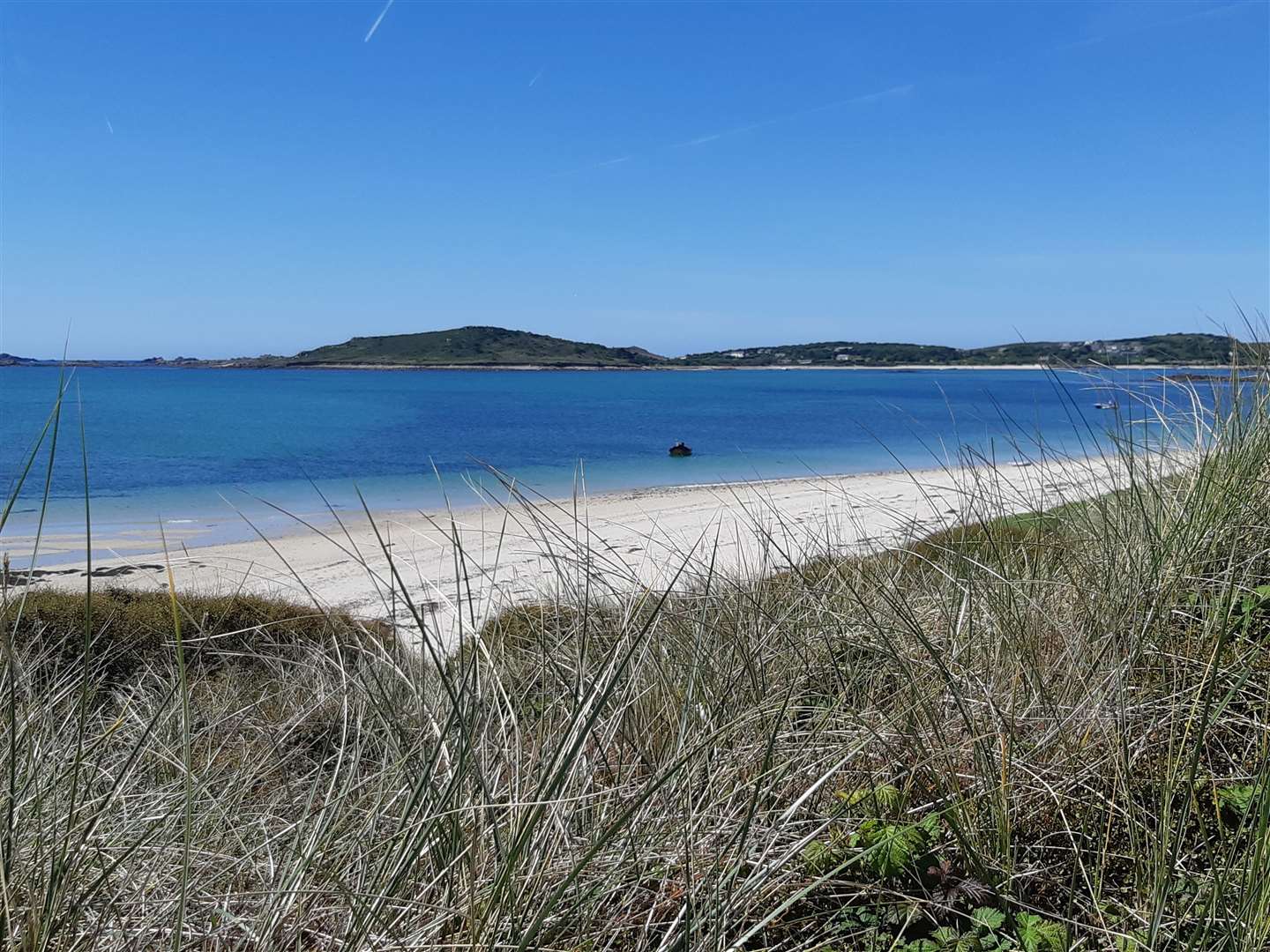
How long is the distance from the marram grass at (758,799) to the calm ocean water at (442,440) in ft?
2.58

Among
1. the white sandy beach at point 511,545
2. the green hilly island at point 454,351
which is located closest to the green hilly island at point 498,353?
the green hilly island at point 454,351

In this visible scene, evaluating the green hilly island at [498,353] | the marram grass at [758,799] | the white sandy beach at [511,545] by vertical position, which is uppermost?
the green hilly island at [498,353]

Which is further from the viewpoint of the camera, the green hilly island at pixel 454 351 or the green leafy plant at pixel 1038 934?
the green hilly island at pixel 454 351

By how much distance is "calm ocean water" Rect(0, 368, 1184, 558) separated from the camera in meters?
21.1

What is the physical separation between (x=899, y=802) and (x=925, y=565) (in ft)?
8.82

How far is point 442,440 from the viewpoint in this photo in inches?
1932

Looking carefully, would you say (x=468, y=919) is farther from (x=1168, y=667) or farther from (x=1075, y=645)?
(x=1168, y=667)

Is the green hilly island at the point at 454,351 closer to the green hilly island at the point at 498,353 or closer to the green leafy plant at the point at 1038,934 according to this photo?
the green hilly island at the point at 498,353

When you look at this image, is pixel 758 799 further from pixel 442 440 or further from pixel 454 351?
pixel 454 351

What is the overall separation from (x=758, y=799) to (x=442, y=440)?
48.6 metres

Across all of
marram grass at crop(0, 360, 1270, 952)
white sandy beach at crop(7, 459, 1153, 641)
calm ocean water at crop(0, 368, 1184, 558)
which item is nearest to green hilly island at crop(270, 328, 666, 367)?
calm ocean water at crop(0, 368, 1184, 558)

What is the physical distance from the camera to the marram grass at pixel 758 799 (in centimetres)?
167

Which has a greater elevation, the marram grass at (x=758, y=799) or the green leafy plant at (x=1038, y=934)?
the marram grass at (x=758, y=799)

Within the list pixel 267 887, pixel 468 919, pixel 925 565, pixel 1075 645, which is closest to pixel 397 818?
pixel 267 887
